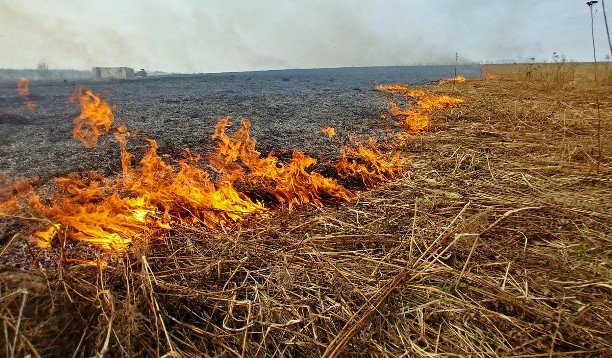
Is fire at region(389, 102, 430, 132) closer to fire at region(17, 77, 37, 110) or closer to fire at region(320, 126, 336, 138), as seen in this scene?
fire at region(320, 126, 336, 138)

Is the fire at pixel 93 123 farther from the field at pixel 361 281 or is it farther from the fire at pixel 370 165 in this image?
the fire at pixel 370 165

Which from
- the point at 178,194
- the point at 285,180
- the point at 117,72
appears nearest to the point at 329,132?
the point at 285,180

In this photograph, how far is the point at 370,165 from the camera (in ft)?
14.1

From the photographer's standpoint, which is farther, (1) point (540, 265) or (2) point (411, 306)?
(1) point (540, 265)

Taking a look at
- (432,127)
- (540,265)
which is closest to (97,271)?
(540,265)

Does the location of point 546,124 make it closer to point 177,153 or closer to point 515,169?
point 515,169

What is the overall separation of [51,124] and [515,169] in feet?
32.1

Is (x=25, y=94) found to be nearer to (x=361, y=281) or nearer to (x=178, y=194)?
(x=178, y=194)

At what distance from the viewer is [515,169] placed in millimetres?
3844

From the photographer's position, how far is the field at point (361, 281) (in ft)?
5.13

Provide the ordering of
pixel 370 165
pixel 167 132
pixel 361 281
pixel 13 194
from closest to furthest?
1. pixel 361 281
2. pixel 13 194
3. pixel 370 165
4. pixel 167 132

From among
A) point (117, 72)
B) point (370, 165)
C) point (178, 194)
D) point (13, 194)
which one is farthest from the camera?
point (117, 72)

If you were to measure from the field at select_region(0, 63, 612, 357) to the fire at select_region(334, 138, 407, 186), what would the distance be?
244 mm

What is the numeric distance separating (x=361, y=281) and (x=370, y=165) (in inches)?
95.5
